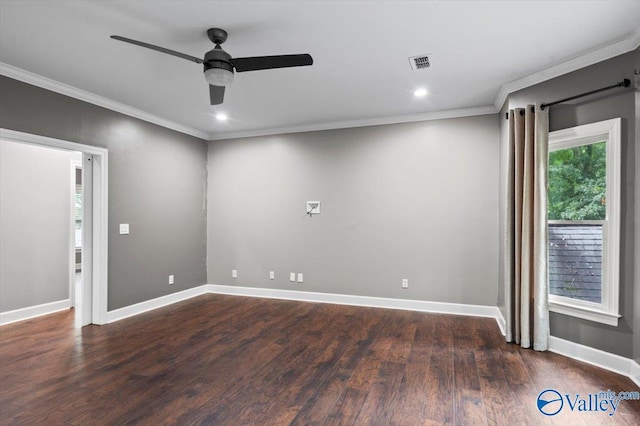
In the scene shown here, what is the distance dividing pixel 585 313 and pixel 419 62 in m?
2.71

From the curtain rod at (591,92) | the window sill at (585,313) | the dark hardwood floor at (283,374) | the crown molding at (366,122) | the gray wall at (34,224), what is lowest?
the dark hardwood floor at (283,374)

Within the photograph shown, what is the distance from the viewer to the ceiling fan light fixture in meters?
2.57

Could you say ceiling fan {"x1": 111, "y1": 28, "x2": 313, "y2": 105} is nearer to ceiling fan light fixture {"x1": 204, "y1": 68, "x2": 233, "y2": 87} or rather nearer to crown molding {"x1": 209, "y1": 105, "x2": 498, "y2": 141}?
ceiling fan light fixture {"x1": 204, "y1": 68, "x2": 233, "y2": 87}

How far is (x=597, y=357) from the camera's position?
120 inches

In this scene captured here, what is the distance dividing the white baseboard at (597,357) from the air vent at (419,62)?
288 cm

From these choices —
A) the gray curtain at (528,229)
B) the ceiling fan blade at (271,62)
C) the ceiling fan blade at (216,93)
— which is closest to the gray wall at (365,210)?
the gray curtain at (528,229)

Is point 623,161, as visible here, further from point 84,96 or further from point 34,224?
point 34,224

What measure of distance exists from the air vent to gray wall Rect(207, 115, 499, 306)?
5.19 feet

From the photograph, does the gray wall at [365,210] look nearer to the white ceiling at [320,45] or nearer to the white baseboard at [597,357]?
the white ceiling at [320,45]

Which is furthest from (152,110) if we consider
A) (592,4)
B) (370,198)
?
(592,4)

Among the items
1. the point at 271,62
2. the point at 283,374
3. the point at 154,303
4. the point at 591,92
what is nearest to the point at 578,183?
the point at 591,92

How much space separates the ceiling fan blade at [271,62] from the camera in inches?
95.9

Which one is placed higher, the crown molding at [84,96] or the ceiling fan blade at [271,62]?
the crown molding at [84,96]

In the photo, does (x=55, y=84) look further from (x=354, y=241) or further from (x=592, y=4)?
(x=592, y=4)
